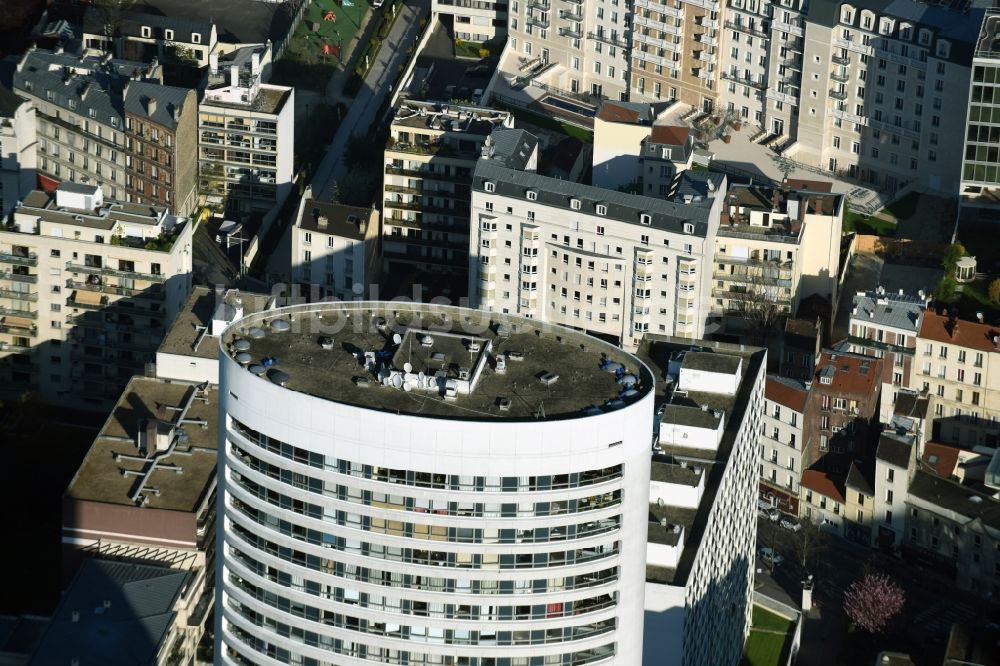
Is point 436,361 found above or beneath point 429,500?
above

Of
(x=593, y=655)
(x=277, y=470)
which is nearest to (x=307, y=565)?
(x=277, y=470)

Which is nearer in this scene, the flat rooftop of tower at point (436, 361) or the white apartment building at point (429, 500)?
the white apartment building at point (429, 500)

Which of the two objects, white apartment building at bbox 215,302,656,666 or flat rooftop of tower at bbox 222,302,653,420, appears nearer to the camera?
white apartment building at bbox 215,302,656,666

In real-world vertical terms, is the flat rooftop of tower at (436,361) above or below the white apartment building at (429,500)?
above

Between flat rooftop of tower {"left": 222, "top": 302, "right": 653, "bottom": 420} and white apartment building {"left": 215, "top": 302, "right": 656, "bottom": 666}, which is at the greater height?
flat rooftop of tower {"left": 222, "top": 302, "right": 653, "bottom": 420}

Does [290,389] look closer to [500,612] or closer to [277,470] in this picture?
[277,470]
